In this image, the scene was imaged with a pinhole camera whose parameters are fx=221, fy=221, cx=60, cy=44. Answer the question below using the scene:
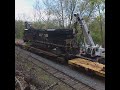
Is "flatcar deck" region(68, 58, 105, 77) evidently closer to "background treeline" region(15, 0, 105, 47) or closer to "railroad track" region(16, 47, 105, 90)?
"railroad track" region(16, 47, 105, 90)

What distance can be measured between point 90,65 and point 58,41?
3.02 metres

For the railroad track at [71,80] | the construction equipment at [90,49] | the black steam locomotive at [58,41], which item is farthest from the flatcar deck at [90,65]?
the black steam locomotive at [58,41]

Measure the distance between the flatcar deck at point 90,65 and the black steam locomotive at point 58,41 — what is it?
1.21 metres

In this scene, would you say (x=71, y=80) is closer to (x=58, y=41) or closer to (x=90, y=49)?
(x=90, y=49)

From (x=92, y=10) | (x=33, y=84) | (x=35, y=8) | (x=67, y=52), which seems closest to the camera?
(x=33, y=84)

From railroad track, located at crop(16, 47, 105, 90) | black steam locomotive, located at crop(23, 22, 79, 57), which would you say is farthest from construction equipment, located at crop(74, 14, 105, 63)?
railroad track, located at crop(16, 47, 105, 90)

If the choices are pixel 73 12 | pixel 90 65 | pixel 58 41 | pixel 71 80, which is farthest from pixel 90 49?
pixel 73 12

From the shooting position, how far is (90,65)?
8.62m

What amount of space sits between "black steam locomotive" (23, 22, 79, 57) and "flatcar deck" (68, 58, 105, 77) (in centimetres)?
121
